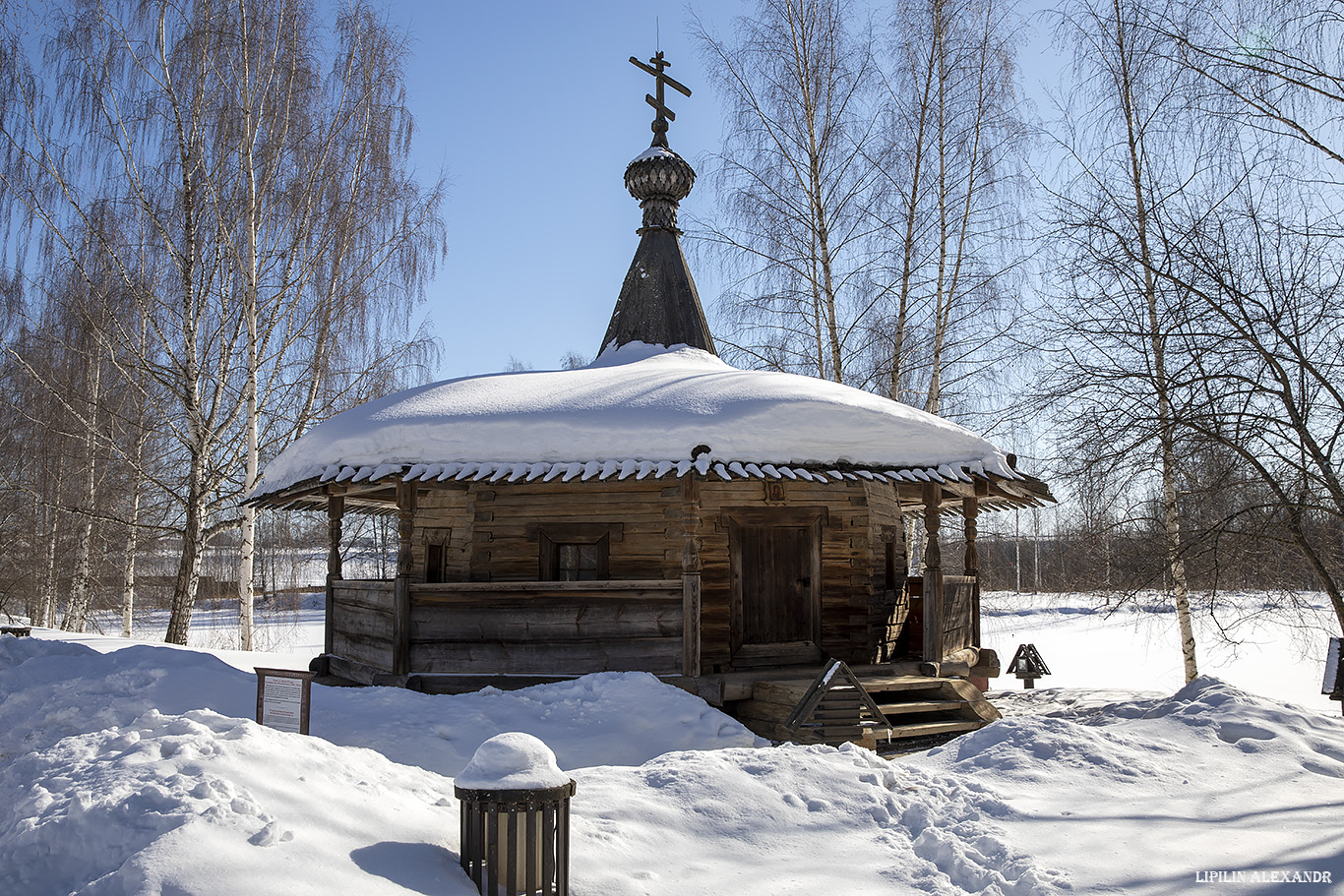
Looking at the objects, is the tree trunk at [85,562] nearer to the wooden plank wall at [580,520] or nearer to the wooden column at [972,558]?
the wooden plank wall at [580,520]

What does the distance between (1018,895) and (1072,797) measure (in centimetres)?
175

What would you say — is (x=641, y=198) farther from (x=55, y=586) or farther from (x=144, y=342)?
(x=55, y=586)

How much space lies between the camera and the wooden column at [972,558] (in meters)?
11.5

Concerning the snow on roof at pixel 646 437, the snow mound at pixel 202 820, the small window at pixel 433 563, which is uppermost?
the snow on roof at pixel 646 437

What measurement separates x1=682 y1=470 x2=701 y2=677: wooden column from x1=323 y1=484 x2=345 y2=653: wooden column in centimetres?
441

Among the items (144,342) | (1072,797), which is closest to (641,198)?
(144,342)

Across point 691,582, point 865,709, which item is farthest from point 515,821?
point 691,582

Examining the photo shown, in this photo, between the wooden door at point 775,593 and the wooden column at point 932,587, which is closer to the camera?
the wooden column at point 932,587

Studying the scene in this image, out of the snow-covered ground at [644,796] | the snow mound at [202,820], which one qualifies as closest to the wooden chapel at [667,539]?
the snow-covered ground at [644,796]

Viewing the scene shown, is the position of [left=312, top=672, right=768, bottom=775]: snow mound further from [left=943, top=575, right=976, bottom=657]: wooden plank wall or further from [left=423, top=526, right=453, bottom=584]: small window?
[left=943, top=575, right=976, bottom=657]: wooden plank wall

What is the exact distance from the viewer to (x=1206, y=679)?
8.51 metres

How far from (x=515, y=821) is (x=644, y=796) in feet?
5.97

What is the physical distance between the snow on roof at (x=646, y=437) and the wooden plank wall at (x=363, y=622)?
162cm

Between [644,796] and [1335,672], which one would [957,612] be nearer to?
[1335,672]
